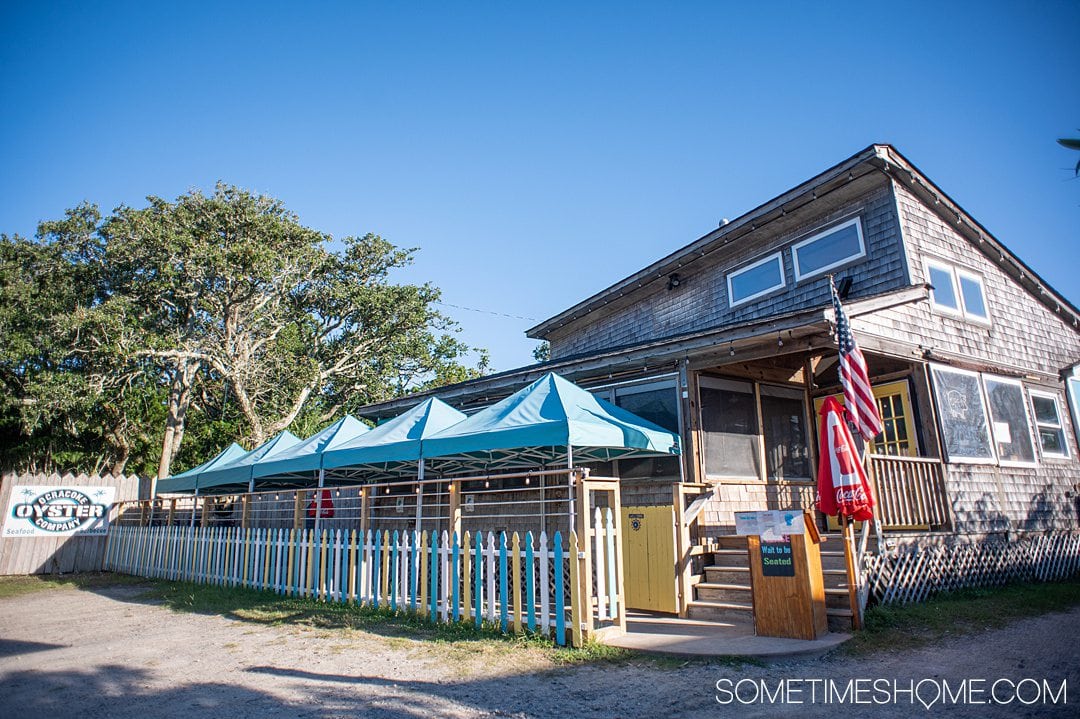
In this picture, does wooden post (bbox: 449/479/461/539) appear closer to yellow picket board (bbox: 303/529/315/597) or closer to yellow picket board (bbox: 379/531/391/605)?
yellow picket board (bbox: 379/531/391/605)

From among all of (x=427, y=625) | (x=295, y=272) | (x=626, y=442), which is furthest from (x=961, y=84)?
(x=295, y=272)

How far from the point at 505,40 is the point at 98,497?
14733 millimetres

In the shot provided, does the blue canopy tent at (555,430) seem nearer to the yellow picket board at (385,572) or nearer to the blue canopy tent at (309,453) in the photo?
the yellow picket board at (385,572)

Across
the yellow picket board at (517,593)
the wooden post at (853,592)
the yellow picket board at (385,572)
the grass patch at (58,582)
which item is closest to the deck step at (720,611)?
the wooden post at (853,592)

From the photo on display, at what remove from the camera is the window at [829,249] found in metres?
11.4

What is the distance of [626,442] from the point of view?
8070mm

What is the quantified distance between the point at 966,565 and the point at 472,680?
8.03 meters

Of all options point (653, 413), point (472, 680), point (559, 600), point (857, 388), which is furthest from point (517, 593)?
point (857, 388)

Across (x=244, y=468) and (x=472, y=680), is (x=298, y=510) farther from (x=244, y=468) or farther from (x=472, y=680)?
(x=472, y=680)

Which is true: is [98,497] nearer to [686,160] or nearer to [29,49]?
[29,49]

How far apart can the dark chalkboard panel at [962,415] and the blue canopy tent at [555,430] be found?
15.3 ft

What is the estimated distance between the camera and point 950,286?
11.4 metres

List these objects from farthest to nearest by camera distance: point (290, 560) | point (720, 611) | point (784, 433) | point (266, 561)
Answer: point (784, 433) < point (266, 561) < point (290, 560) < point (720, 611)

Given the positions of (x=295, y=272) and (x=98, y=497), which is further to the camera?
(x=295, y=272)
